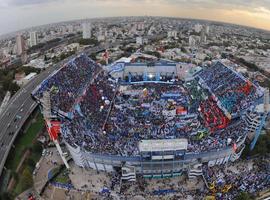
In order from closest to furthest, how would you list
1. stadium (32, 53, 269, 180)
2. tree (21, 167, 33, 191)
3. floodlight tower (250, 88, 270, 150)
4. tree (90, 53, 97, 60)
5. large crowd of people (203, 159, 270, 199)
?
large crowd of people (203, 159, 270, 199) < tree (21, 167, 33, 191) < stadium (32, 53, 269, 180) < floodlight tower (250, 88, 270, 150) < tree (90, 53, 97, 60)

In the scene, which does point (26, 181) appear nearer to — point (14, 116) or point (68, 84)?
point (14, 116)

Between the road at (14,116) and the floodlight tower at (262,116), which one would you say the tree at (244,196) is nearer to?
the floodlight tower at (262,116)

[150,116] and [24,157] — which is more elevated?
[150,116]

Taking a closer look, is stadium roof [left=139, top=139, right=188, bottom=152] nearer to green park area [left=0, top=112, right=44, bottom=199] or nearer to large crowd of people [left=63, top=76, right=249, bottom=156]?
large crowd of people [left=63, top=76, right=249, bottom=156]

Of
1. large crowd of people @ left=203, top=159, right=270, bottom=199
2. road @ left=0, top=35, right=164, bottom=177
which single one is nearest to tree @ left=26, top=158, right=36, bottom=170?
road @ left=0, top=35, right=164, bottom=177

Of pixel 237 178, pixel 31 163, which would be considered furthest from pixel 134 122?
pixel 237 178

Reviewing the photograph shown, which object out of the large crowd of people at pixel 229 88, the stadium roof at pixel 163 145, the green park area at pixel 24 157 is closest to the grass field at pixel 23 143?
the green park area at pixel 24 157
